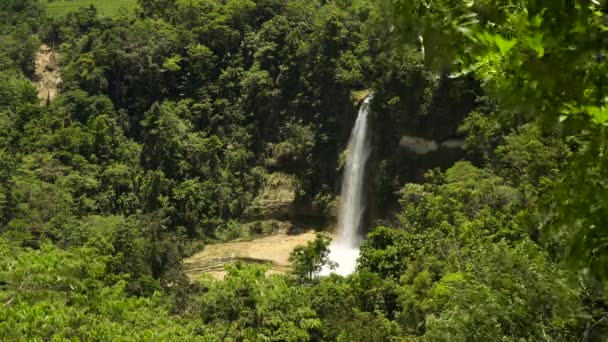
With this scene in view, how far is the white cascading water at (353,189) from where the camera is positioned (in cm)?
2623

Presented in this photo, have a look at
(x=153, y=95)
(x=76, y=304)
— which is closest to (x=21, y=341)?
(x=76, y=304)

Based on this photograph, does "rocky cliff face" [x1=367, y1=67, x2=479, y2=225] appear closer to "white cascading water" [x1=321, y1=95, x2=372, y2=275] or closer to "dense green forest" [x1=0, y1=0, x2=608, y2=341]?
"dense green forest" [x1=0, y1=0, x2=608, y2=341]

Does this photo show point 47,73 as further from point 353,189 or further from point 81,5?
point 353,189

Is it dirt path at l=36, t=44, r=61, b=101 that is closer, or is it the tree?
the tree

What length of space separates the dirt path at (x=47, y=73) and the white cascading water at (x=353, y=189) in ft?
72.8

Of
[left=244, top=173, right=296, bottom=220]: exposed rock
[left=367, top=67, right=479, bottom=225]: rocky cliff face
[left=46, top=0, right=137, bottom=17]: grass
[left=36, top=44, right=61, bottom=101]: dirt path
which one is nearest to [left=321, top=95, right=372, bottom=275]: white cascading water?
[left=367, top=67, right=479, bottom=225]: rocky cliff face

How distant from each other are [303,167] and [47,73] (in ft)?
71.6

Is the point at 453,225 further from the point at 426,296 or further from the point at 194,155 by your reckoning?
the point at 194,155

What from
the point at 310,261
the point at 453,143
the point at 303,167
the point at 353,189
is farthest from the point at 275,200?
the point at 310,261

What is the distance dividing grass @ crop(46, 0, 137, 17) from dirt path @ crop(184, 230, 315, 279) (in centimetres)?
3190

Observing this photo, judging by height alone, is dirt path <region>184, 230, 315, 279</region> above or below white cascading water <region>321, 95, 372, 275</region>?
below

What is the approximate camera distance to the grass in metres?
51.5

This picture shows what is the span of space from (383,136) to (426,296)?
513 inches

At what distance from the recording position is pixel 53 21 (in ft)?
141
